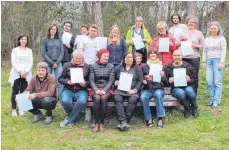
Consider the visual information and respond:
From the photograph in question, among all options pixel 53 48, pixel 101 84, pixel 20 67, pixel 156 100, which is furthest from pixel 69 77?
pixel 156 100

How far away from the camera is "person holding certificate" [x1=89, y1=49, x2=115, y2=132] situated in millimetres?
6543

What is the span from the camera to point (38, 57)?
1408 cm

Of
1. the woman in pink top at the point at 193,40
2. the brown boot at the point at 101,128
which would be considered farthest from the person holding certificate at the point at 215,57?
the brown boot at the point at 101,128

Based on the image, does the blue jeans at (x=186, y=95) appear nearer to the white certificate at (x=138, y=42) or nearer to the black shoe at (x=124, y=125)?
the black shoe at (x=124, y=125)

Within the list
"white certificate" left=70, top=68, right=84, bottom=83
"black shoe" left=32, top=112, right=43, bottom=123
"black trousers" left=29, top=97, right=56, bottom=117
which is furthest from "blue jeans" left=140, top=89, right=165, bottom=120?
"black shoe" left=32, top=112, right=43, bottom=123

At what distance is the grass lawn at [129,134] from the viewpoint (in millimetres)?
5855

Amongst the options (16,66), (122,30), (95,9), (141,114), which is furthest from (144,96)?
(122,30)

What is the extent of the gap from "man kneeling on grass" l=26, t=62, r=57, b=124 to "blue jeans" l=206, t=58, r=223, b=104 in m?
3.08

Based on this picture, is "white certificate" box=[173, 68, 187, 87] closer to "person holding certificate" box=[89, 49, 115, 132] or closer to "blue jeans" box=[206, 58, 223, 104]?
"blue jeans" box=[206, 58, 223, 104]

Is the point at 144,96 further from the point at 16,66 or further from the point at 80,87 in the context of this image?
the point at 16,66

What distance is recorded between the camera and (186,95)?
22.5 feet

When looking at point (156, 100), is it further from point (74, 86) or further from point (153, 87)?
point (74, 86)

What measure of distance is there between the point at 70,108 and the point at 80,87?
0.43 metres

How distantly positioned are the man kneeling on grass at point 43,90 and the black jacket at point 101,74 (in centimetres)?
78
